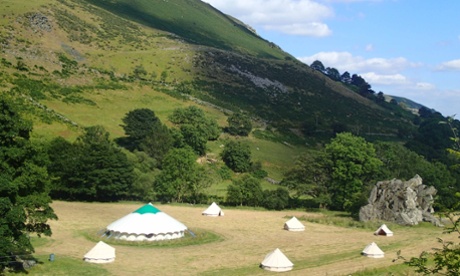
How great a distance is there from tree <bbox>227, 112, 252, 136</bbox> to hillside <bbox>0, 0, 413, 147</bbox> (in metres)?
5.64

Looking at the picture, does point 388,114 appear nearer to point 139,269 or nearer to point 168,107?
point 168,107

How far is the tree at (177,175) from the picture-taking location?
2682 inches

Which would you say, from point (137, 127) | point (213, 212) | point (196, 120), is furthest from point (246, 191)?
point (196, 120)

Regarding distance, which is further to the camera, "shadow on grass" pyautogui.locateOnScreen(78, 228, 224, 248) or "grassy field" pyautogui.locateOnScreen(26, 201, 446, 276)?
"shadow on grass" pyautogui.locateOnScreen(78, 228, 224, 248)

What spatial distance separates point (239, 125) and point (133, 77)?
3175 centimetres

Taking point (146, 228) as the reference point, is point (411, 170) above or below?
above

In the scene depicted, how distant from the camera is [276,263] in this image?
35.9 meters

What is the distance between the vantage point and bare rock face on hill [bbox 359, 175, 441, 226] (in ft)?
198

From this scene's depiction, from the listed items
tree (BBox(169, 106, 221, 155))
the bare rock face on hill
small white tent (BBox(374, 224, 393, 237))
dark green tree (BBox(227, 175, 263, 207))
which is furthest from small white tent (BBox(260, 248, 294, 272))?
tree (BBox(169, 106, 221, 155))

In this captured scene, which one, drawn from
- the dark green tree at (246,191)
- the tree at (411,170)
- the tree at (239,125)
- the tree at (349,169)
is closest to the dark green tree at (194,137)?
the tree at (239,125)

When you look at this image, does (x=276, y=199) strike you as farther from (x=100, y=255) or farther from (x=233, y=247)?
(x=100, y=255)

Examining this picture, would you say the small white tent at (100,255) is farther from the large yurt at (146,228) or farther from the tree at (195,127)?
the tree at (195,127)

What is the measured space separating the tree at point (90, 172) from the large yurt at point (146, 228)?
18.2 metres

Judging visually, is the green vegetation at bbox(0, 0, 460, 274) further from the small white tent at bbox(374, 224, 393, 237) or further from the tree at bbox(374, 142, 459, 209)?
the small white tent at bbox(374, 224, 393, 237)
